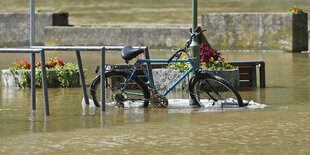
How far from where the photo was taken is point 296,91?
1397 centimetres

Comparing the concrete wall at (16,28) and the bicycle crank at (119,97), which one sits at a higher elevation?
the concrete wall at (16,28)

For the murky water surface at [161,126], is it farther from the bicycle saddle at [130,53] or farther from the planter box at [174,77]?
the bicycle saddle at [130,53]

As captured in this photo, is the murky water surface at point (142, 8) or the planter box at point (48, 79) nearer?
the planter box at point (48, 79)

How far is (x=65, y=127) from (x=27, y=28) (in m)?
22.9

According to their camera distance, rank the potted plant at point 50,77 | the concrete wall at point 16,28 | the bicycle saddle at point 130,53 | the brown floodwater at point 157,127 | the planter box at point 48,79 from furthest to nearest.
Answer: the concrete wall at point 16,28 < the planter box at point 48,79 < the potted plant at point 50,77 < the bicycle saddle at point 130,53 < the brown floodwater at point 157,127

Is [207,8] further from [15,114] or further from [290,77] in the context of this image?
[15,114]

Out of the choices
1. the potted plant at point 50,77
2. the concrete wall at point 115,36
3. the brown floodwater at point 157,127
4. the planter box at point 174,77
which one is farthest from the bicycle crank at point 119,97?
the concrete wall at point 115,36

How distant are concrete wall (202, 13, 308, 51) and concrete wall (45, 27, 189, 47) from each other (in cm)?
109

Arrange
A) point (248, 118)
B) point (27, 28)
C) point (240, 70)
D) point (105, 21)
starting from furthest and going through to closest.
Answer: point (105, 21)
point (27, 28)
point (240, 70)
point (248, 118)

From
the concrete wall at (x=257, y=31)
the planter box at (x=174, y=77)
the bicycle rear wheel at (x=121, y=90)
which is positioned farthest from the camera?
the concrete wall at (x=257, y=31)

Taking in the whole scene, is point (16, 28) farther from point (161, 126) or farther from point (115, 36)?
point (161, 126)

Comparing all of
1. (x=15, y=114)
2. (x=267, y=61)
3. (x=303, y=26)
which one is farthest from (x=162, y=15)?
(x=15, y=114)

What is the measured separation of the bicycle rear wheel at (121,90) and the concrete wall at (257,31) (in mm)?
15847

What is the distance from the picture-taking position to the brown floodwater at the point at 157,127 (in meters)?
8.38
